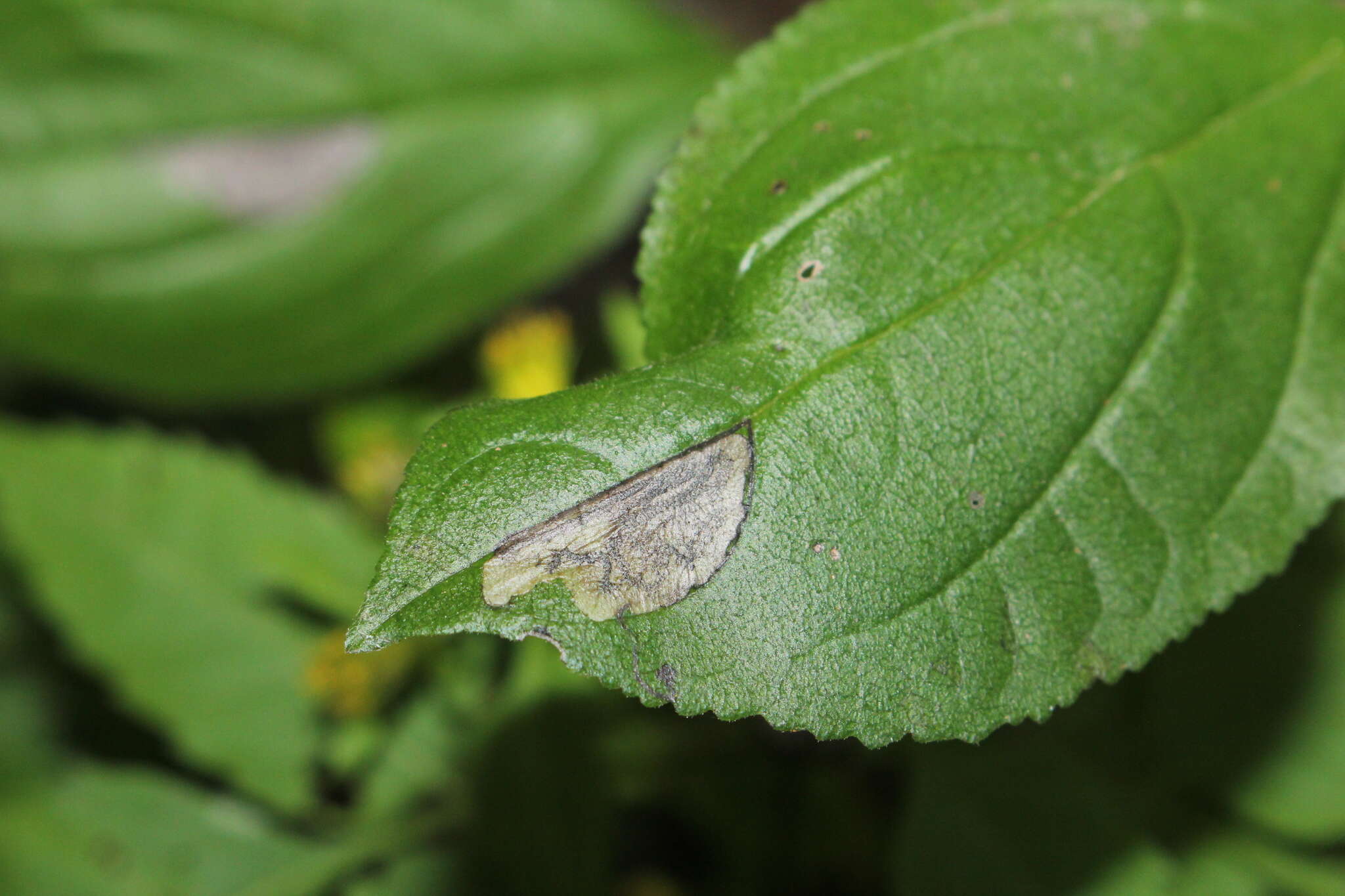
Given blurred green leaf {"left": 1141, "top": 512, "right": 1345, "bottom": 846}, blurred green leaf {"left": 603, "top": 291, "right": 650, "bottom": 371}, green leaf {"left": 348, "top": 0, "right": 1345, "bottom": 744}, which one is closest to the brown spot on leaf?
green leaf {"left": 348, "top": 0, "right": 1345, "bottom": 744}

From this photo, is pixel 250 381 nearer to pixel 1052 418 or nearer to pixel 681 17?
pixel 681 17

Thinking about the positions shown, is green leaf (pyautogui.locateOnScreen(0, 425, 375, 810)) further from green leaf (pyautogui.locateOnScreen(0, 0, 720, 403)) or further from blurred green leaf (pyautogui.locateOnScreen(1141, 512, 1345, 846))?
blurred green leaf (pyautogui.locateOnScreen(1141, 512, 1345, 846))

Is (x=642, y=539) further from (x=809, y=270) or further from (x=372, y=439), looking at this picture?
(x=372, y=439)

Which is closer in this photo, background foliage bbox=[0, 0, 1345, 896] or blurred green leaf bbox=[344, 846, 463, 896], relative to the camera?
background foliage bbox=[0, 0, 1345, 896]

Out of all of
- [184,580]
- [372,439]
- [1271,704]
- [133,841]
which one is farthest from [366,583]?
[1271,704]

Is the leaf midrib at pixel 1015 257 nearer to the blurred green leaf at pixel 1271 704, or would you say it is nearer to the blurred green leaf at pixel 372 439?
the blurred green leaf at pixel 1271 704

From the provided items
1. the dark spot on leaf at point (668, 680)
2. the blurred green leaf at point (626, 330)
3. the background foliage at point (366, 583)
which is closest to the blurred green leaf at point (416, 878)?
the background foliage at point (366, 583)

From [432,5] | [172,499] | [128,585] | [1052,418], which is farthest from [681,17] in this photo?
[1052,418]
